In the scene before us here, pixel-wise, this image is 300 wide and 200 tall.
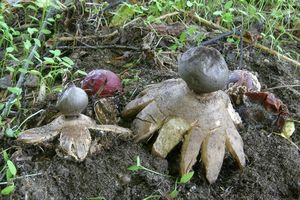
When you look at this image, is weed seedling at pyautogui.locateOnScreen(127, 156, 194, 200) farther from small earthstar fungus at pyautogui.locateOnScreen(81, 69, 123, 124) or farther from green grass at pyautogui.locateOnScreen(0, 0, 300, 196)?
green grass at pyautogui.locateOnScreen(0, 0, 300, 196)

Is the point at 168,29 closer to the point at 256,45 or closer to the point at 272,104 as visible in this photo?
the point at 256,45

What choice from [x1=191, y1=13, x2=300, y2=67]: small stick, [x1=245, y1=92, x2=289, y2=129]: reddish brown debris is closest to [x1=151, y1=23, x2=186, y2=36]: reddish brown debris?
[x1=191, y1=13, x2=300, y2=67]: small stick

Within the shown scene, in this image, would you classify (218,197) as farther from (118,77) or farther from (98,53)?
(98,53)

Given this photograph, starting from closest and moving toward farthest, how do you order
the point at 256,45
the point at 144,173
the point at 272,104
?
1. the point at 144,173
2. the point at 272,104
3. the point at 256,45

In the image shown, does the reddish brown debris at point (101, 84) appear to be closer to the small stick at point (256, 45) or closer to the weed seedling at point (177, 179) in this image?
the weed seedling at point (177, 179)

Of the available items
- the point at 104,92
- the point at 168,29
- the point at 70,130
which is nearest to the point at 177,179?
the point at 70,130

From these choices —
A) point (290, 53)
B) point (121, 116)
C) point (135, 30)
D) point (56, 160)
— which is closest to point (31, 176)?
point (56, 160)

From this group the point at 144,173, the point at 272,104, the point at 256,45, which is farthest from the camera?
the point at 256,45

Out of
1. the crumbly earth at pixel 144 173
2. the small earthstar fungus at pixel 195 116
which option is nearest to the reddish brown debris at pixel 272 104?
the crumbly earth at pixel 144 173

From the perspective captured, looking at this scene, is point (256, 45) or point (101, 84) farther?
point (256, 45)
